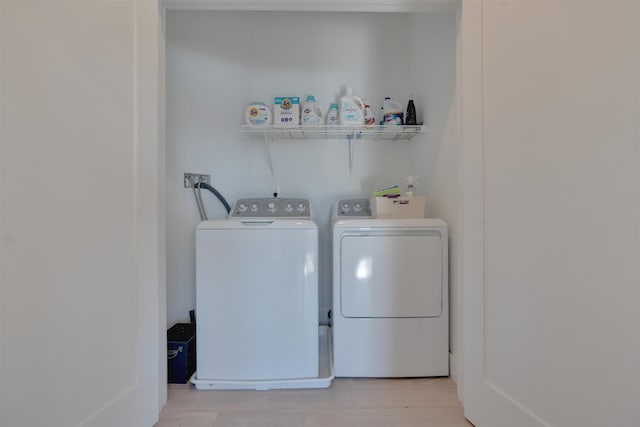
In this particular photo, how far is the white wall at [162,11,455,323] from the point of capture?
6.65ft

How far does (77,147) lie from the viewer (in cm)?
88

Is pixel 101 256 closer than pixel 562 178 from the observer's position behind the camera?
No

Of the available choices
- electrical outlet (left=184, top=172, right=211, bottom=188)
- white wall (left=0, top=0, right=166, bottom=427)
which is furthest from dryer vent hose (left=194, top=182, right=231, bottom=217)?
white wall (left=0, top=0, right=166, bottom=427)

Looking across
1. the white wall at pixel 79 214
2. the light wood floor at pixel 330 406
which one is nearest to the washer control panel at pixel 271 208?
the white wall at pixel 79 214

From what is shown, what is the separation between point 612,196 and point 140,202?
58.4 inches

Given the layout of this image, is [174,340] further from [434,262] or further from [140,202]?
[434,262]

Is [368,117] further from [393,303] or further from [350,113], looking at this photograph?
[393,303]

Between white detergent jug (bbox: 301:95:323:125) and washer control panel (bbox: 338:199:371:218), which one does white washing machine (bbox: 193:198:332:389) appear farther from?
white detergent jug (bbox: 301:95:323:125)

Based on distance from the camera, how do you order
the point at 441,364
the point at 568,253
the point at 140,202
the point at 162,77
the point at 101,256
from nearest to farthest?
1. the point at 568,253
2. the point at 101,256
3. the point at 140,202
4. the point at 162,77
5. the point at 441,364

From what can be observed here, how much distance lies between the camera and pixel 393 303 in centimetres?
153

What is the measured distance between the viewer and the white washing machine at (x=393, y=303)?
5.02 feet

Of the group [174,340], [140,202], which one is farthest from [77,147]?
[174,340]

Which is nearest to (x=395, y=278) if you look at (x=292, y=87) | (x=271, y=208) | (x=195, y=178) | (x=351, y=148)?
(x=271, y=208)

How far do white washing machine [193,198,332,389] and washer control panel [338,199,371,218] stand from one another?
56 cm
